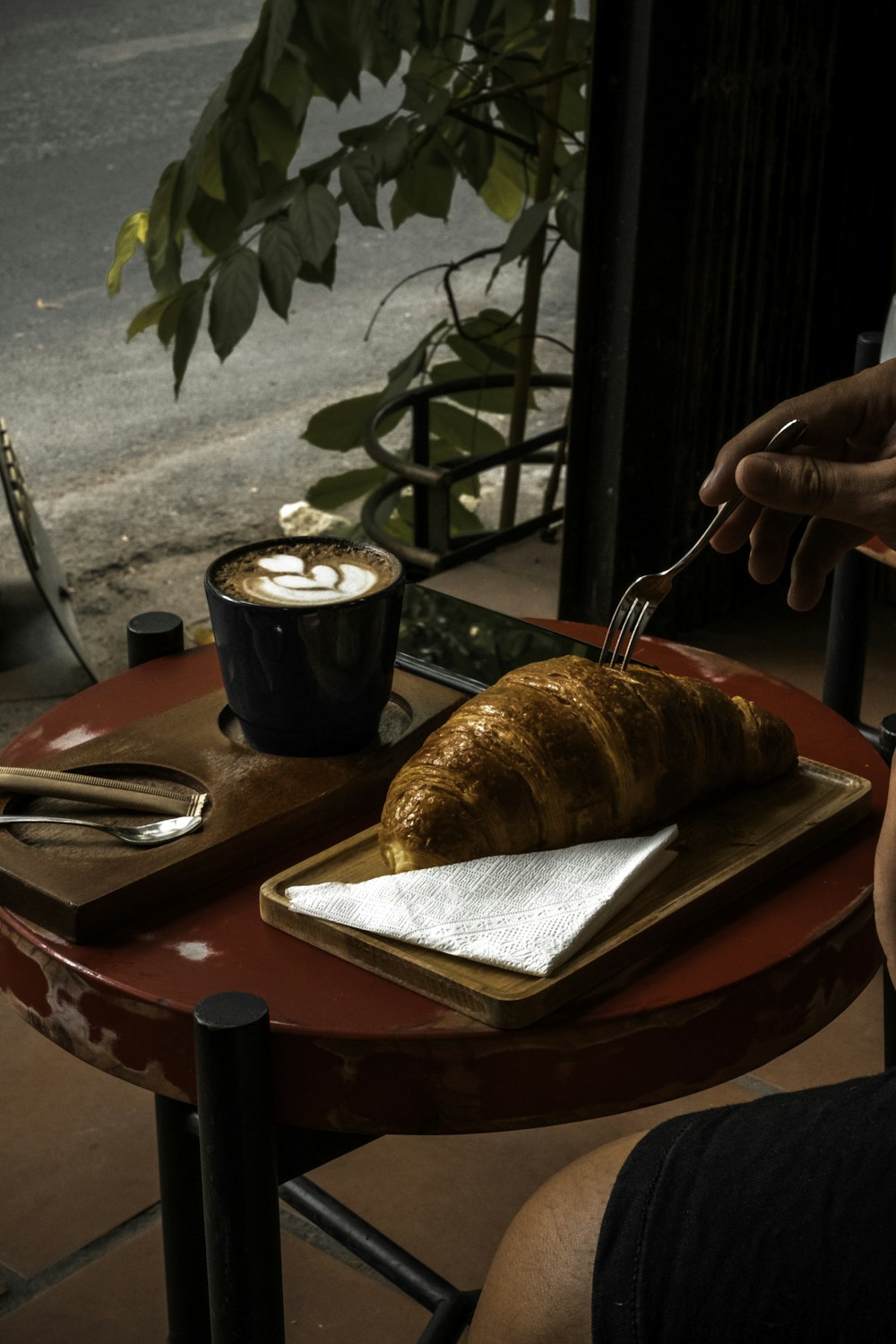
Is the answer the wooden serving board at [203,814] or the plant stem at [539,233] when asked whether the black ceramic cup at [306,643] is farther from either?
the plant stem at [539,233]

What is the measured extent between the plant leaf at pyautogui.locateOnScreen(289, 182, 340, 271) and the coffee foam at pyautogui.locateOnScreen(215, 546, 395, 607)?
1.08 meters

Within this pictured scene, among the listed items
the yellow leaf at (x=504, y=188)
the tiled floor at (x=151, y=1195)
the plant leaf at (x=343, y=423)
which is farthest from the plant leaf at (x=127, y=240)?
the tiled floor at (x=151, y=1195)

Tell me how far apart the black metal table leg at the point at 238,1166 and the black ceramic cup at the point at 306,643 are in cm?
26

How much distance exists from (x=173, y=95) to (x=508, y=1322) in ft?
21.5

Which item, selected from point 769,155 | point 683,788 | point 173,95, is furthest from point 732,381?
point 173,95

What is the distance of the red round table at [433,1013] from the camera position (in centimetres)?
76

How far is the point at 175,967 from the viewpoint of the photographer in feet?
2.68

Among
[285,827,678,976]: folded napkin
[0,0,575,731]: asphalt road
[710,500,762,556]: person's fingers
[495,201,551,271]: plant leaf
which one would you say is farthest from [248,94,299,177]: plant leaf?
[285,827,678,976]: folded napkin

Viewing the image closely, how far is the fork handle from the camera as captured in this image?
1018 mm

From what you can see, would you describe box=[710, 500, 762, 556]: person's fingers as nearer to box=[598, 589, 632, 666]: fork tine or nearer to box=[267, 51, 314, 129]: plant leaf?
box=[598, 589, 632, 666]: fork tine

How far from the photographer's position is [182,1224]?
1.08 metres

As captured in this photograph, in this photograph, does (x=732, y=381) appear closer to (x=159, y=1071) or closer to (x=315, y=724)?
(x=315, y=724)

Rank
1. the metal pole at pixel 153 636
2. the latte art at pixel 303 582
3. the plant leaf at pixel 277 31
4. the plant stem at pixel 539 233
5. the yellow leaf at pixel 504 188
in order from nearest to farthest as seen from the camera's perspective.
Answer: the latte art at pixel 303 582, the metal pole at pixel 153 636, the plant leaf at pixel 277 31, the plant stem at pixel 539 233, the yellow leaf at pixel 504 188

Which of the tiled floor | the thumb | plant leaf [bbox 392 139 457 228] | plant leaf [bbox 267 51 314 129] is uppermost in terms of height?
plant leaf [bbox 267 51 314 129]
